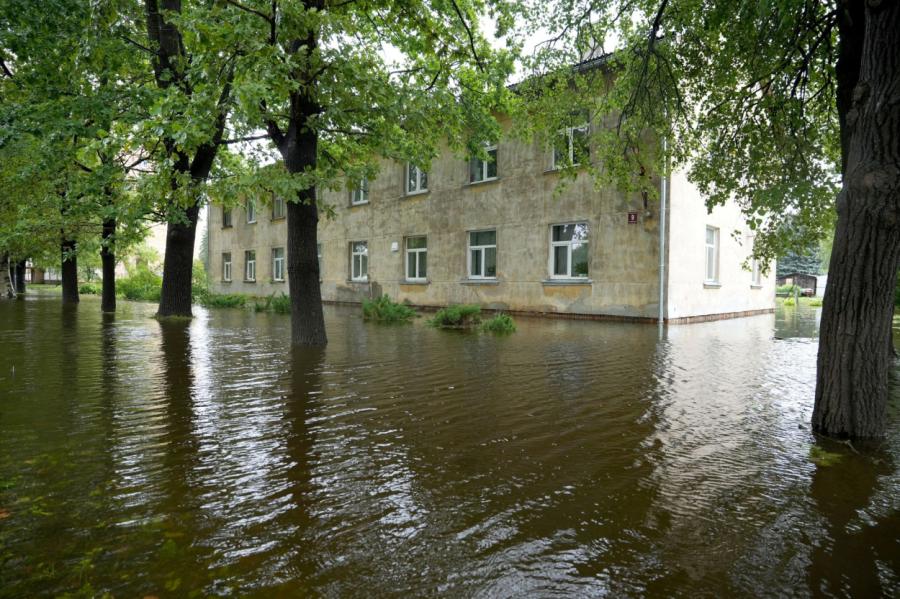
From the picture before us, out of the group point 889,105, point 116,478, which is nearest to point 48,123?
point 116,478

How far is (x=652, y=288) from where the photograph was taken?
14.5m

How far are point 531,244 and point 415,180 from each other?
21.1 ft

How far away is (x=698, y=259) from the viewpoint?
15688mm

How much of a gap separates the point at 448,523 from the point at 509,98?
9357mm

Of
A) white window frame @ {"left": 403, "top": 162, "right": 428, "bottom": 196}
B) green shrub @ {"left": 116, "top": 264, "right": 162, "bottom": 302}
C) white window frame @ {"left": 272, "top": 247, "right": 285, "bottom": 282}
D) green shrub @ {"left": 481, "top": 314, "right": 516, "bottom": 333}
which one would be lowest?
green shrub @ {"left": 481, "top": 314, "right": 516, "bottom": 333}

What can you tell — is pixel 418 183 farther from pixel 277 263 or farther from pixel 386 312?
pixel 277 263

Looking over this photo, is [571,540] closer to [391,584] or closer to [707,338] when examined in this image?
[391,584]

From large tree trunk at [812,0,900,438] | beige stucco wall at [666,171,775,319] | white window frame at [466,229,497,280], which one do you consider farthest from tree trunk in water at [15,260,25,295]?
large tree trunk at [812,0,900,438]

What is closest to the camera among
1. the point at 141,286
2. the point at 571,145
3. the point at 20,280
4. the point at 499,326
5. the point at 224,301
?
the point at 571,145

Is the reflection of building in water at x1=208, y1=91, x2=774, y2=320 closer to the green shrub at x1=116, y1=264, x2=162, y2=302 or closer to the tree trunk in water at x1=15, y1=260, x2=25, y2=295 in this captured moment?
the green shrub at x1=116, y1=264, x2=162, y2=302

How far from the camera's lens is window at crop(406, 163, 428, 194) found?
68.9 feet

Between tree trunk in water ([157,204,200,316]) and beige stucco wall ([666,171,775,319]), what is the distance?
478 inches

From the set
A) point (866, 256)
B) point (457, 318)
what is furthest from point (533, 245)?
point (866, 256)

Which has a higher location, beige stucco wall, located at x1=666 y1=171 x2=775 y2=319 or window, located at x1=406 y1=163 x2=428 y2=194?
window, located at x1=406 y1=163 x2=428 y2=194
